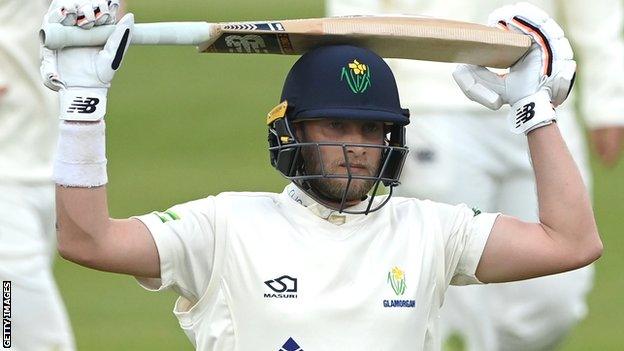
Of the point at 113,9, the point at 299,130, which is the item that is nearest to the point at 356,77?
the point at 299,130

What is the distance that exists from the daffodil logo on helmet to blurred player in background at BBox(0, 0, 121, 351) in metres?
2.34

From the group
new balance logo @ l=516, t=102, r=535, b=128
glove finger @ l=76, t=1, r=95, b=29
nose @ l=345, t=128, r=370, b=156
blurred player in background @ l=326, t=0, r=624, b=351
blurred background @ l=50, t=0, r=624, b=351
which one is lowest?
blurred background @ l=50, t=0, r=624, b=351

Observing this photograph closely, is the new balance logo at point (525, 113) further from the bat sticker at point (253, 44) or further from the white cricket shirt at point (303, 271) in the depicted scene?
the bat sticker at point (253, 44)

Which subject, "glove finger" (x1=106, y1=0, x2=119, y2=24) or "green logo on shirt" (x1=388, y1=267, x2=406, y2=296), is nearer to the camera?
"glove finger" (x1=106, y1=0, x2=119, y2=24)

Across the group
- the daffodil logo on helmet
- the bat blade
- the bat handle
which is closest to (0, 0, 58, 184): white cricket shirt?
the bat blade

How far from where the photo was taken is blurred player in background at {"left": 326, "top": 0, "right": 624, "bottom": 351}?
7.58 metres

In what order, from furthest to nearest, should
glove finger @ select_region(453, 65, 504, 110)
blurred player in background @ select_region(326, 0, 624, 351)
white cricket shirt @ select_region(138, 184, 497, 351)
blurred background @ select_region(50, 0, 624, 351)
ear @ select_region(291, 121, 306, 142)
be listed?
1. blurred background @ select_region(50, 0, 624, 351)
2. blurred player in background @ select_region(326, 0, 624, 351)
3. glove finger @ select_region(453, 65, 504, 110)
4. ear @ select_region(291, 121, 306, 142)
5. white cricket shirt @ select_region(138, 184, 497, 351)

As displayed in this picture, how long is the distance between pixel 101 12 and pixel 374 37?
868 millimetres

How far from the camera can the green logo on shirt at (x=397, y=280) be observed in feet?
16.3

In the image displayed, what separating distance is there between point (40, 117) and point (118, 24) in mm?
2474

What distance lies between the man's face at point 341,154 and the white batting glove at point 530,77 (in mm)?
366

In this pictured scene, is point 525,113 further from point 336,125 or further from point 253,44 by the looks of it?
point 253,44

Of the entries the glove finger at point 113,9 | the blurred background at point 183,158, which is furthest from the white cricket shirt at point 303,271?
the blurred background at point 183,158

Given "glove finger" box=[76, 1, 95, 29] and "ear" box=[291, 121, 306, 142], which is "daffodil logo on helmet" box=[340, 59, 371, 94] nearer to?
"ear" box=[291, 121, 306, 142]
